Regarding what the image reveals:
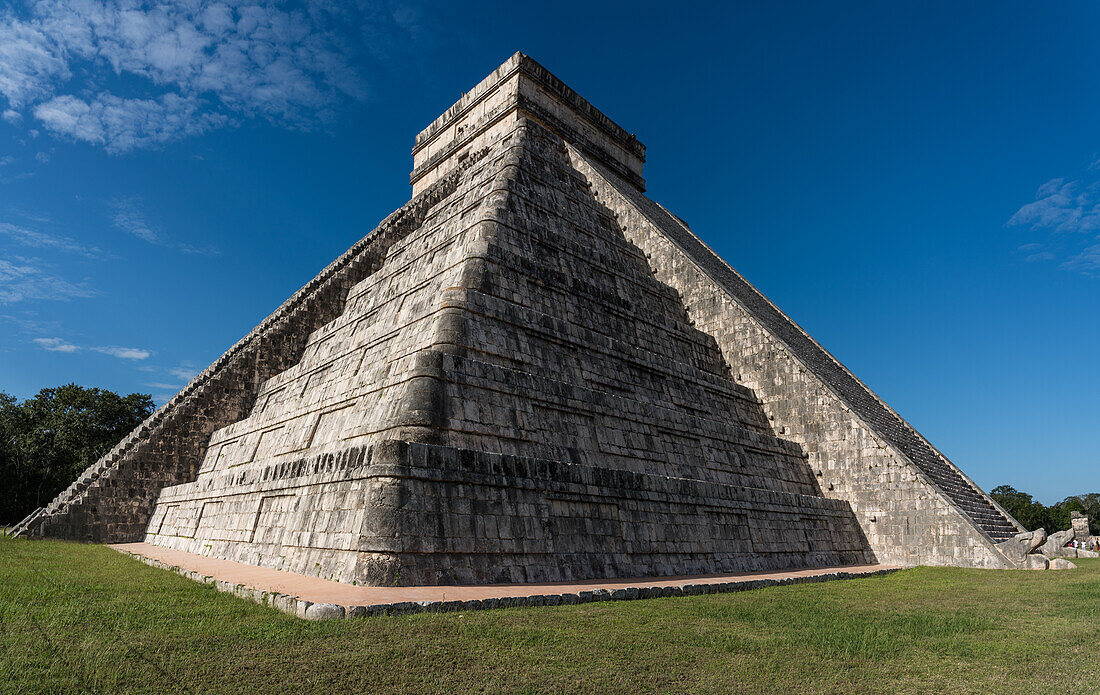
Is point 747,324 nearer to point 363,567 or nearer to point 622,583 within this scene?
point 622,583

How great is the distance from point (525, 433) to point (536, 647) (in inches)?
209

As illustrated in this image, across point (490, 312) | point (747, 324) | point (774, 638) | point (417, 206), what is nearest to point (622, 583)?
point (774, 638)

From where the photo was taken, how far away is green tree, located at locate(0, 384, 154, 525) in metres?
26.3

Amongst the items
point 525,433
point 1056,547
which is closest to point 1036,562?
point 1056,547

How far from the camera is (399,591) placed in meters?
6.88

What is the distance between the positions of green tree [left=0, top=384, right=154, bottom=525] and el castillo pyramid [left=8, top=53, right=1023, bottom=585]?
526 inches

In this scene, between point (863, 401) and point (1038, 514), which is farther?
point (1038, 514)

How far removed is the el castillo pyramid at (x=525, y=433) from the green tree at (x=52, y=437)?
13.4 metres

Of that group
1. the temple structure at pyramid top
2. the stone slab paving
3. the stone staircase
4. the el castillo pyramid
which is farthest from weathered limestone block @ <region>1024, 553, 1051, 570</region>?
the temple structure at pyramid top

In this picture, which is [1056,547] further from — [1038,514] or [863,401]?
[1038,514]

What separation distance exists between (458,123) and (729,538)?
69.6ft

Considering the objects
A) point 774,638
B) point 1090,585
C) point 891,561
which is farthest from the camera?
point 891,561

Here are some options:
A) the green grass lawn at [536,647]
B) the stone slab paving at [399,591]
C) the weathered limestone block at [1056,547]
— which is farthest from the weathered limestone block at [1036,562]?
the green grass lawn at [536,647]

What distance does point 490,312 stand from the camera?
11227 millimetres
